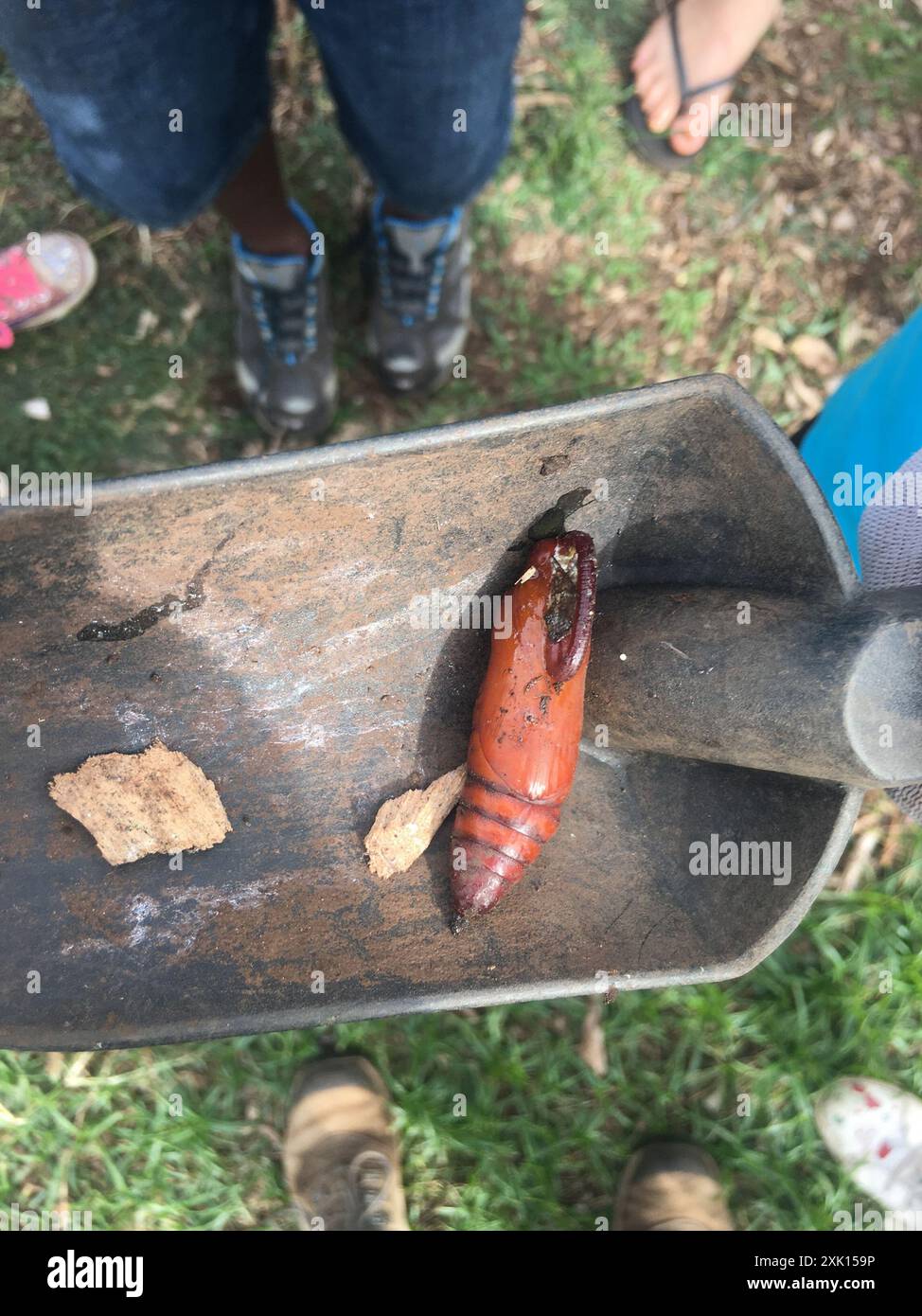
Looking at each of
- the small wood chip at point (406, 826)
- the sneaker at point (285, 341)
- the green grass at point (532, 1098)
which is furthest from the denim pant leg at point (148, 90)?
the green grass at point (532, 1098)

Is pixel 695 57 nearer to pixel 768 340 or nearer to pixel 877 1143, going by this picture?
pixel 768 340

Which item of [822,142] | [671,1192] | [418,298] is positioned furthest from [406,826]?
[822,142]

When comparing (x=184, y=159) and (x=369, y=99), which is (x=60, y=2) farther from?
(x=369, y=99)

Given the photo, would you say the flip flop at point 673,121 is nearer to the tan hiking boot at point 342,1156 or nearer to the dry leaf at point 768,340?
the dry leaf at point 768,340

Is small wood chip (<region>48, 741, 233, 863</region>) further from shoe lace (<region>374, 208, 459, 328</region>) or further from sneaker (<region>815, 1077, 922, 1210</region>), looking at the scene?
sneaker (<region>815, 1077, 922, 1210</region>)

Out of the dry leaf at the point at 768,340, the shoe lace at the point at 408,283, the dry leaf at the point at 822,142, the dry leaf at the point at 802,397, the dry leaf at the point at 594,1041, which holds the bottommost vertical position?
the dry leaf at the point at 594,1041
